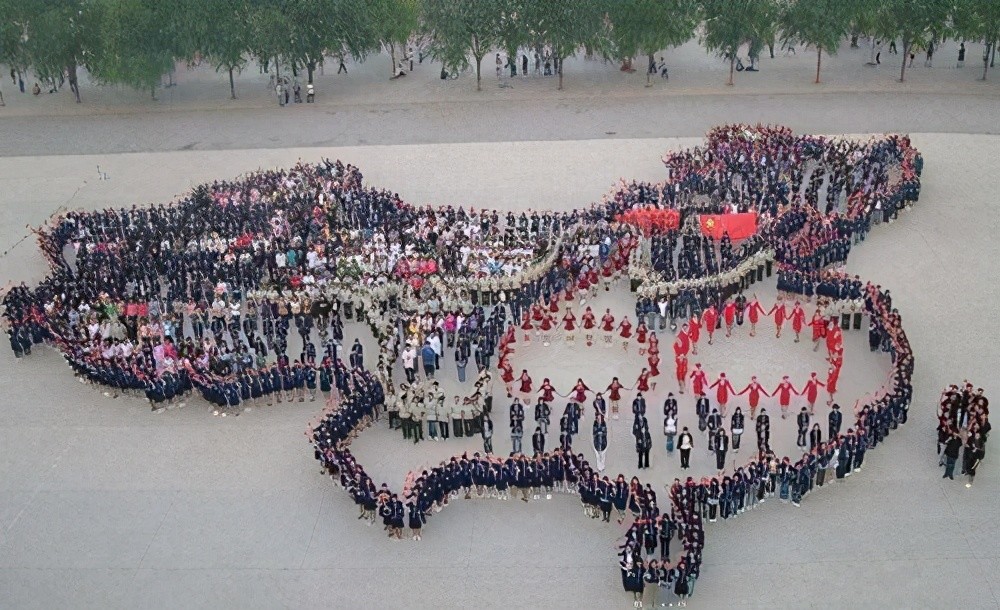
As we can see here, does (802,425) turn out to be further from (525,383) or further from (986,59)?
(986,59)

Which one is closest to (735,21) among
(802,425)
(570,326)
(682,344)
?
(570,326)

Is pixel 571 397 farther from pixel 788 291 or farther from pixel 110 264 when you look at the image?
pixel 110 264

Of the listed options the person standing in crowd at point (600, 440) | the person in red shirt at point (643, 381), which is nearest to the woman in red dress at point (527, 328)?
the person in red shirt at point (643, 381)

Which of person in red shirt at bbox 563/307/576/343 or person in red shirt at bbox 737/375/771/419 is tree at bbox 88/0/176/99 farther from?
person in red shirt at bbox 737/375/771/419

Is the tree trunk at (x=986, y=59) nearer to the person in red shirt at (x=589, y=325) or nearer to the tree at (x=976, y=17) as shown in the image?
the tree at (x=976, y=17)

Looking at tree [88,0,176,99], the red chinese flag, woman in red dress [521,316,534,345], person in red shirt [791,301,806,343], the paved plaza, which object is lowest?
the paved plaza

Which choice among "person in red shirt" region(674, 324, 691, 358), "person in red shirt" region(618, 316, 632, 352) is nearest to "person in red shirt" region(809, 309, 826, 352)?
"person in red shirt" region(674, 324, 691, 358)
